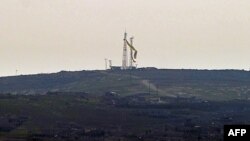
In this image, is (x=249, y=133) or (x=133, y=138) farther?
(x=133, y=138)

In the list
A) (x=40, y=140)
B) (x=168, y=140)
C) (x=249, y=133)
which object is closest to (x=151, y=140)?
(x=168, y=140)

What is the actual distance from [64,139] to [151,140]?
24756 millimetres

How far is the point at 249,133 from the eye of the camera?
82.2 meters

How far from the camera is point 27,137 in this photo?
198125 mm

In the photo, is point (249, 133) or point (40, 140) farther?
point (40, 140)

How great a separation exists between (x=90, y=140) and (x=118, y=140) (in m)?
8.99

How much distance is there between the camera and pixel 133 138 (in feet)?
652

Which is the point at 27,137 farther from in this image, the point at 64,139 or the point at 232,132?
the point at 232,132

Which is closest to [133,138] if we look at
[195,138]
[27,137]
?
[195,138]

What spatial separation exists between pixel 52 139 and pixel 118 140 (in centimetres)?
1871

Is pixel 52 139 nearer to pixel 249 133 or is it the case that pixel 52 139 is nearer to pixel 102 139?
pixel 102 139

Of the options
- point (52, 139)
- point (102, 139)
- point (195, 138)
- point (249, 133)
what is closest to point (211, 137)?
point (195, 138)

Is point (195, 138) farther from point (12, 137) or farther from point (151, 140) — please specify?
point (12, 137)

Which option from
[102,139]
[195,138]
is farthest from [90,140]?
[195,138]
